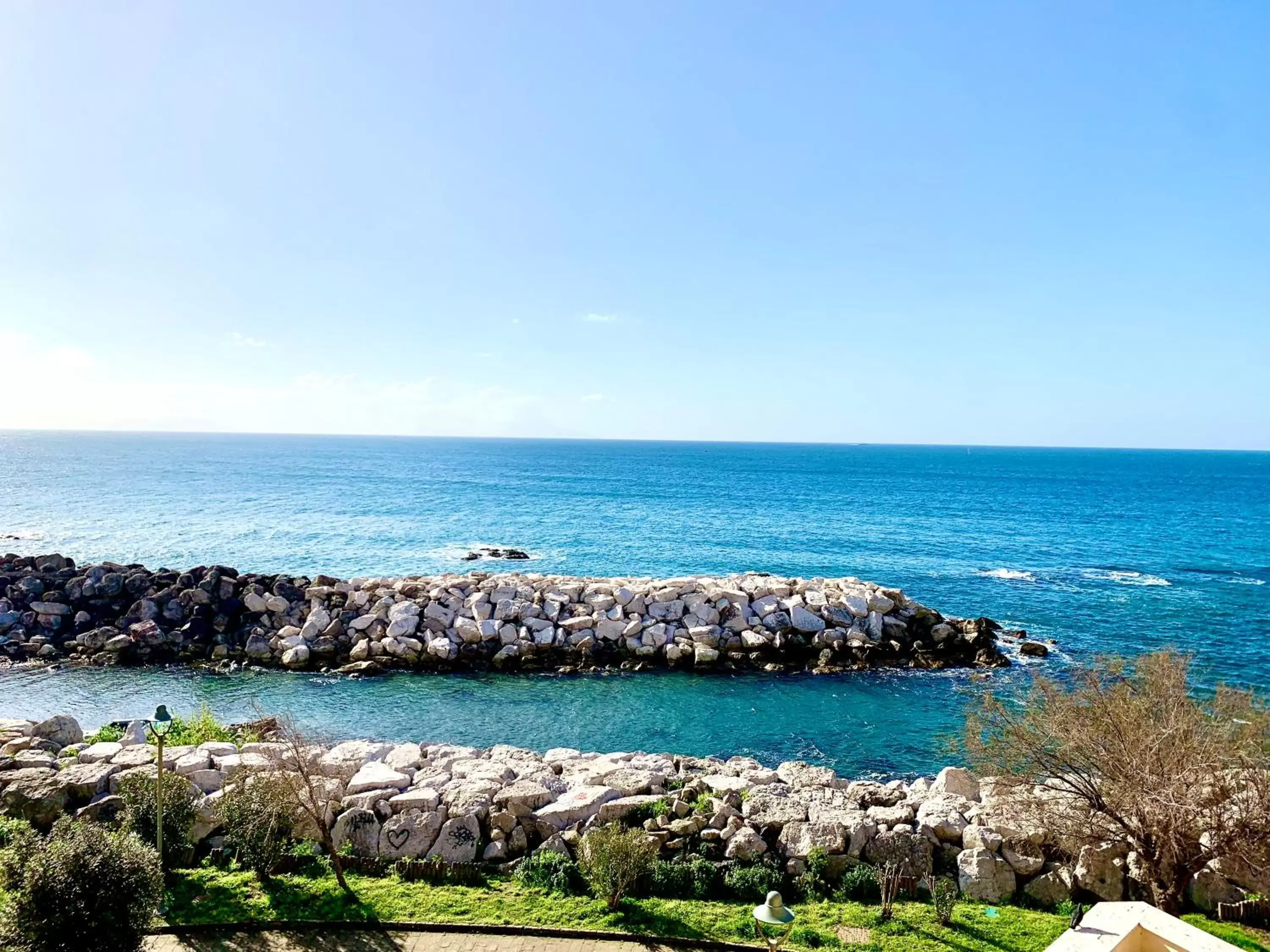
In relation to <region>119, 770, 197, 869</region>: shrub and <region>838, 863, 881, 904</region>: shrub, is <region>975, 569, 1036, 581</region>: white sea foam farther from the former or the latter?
<region>119, 770, 197, 869</region>: shrub

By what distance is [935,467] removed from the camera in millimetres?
172625

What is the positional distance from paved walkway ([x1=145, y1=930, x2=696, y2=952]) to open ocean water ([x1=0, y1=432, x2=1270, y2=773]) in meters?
10.1

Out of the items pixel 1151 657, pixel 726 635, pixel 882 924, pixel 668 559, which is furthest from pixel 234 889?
pixel 668 559

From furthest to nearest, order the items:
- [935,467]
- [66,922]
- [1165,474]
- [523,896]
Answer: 1. [935,467]
2. [1165,474]
3. [523,896]
4. [66,922]

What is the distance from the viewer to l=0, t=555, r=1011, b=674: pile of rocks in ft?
95.7

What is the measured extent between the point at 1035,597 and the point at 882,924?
112 ft

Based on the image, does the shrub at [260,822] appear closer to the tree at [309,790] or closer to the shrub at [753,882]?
the tree at [309,790]

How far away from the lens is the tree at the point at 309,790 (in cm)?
1295

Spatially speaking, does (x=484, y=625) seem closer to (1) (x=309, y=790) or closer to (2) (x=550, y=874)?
(1) (x=309, y=790)

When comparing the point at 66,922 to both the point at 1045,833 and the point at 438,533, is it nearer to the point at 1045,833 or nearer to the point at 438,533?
the point at 1045,833

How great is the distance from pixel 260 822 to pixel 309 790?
1.07 meters

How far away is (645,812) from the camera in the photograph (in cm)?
1472

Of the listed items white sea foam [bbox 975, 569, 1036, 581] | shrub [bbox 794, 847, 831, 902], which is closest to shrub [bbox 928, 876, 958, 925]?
shrub [bbox 794, 847, 831, 902]

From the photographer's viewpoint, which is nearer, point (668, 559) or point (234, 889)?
point (234, 889)
